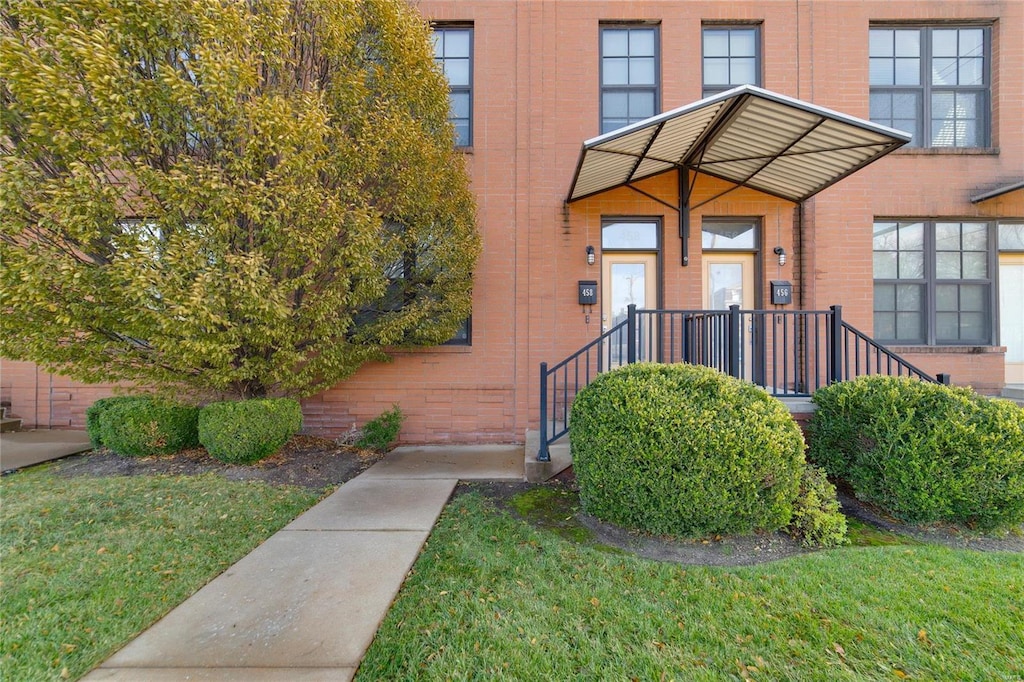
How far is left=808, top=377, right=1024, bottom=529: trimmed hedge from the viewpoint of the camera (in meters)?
3.02

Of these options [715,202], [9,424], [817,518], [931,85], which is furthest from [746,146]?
[9,424]

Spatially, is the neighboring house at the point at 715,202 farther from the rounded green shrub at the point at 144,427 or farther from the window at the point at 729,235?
the rounded green shrub at the point at 144,427

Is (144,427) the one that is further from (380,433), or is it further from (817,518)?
(817,518)

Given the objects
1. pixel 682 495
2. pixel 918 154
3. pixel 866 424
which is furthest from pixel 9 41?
pixel 918 154

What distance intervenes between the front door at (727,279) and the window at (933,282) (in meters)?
1.82

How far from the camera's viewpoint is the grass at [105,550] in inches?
81.1

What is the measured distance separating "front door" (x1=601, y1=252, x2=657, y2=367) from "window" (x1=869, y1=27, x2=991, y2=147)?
154 inches

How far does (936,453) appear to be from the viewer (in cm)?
310

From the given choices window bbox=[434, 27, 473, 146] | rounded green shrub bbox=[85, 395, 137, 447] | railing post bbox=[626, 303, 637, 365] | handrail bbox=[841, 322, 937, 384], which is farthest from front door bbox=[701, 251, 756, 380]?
rounded green shrub bbox=[85, 395, 137, 447]

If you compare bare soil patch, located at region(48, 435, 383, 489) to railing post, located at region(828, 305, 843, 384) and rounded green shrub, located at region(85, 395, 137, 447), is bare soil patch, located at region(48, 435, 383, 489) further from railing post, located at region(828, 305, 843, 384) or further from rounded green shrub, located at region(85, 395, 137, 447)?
railing post, located at region(828, 305, 843, 384)

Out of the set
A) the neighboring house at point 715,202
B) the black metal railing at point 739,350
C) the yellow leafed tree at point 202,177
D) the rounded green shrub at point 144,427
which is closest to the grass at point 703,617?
the black metal railing at point 739,350

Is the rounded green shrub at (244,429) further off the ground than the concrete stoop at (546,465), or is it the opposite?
the rounded green shrub at (244,429)

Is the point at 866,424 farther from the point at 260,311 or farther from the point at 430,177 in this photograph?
the point at 260,311

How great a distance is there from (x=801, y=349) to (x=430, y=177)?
5.47m
